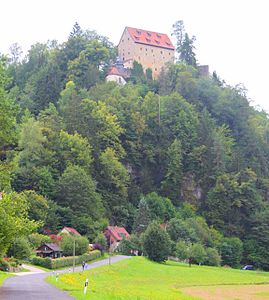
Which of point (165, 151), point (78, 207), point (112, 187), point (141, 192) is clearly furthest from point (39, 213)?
point (165, 151)

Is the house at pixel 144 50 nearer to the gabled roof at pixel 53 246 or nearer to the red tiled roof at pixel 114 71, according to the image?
the red tiled roof at pixel 114 71

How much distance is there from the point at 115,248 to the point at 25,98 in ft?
134

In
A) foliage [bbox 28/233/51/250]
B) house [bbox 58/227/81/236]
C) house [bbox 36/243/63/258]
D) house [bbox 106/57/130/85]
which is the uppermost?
house [bbox 106/57/130/85]

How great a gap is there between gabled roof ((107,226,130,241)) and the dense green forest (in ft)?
4.66

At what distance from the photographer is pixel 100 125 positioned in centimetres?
10044

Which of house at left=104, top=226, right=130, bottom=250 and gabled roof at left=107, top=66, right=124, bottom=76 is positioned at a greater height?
gabled roof at left=107, top=66, right=124, bottom=76

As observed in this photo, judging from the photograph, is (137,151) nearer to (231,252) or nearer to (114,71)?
(114,71)

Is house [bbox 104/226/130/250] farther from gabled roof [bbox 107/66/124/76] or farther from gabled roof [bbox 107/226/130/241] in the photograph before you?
gabled roof [bbox 107/66/124/76]

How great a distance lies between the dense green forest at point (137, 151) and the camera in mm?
86750

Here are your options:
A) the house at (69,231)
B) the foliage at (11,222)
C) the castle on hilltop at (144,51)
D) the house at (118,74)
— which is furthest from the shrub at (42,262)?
the castle on hilltop at (144,51)

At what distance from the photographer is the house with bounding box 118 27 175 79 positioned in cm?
13375

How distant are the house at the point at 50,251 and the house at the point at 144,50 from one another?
6844 centimetres

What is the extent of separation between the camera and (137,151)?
107 meters

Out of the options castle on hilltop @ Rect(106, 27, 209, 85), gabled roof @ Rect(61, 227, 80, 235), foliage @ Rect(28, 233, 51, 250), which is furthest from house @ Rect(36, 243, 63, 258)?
castle on hilltop @ Rect(106, 27, 209, 85)
